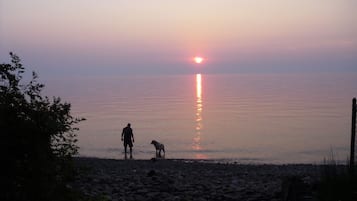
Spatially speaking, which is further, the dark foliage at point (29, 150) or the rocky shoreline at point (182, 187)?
the rocky shoreline at point (182, 187)

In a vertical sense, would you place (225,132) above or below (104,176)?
above

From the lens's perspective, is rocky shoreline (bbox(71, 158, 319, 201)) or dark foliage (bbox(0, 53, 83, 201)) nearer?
dark foliage (bbox(0, 53, 83, 201))

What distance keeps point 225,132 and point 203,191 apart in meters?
34.5

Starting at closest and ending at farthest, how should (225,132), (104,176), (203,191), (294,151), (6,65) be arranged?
(6,65) < (203,191) < (104,176) < (294,151) < (225,132)

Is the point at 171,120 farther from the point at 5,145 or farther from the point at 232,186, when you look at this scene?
the point at 5,145

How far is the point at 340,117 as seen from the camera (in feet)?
193

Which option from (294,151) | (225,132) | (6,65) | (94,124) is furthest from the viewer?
(94,124)

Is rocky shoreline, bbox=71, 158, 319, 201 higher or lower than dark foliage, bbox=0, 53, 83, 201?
lower

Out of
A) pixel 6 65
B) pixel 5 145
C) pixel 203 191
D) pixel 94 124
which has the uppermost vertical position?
pixel 94 124

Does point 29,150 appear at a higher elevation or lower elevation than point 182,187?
higher

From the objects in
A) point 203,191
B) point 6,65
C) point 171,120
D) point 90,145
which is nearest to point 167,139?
point 90,145

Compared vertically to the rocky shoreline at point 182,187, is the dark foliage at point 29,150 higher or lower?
higher

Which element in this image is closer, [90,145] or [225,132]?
[90,145]

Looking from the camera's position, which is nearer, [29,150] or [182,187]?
[29,150]
